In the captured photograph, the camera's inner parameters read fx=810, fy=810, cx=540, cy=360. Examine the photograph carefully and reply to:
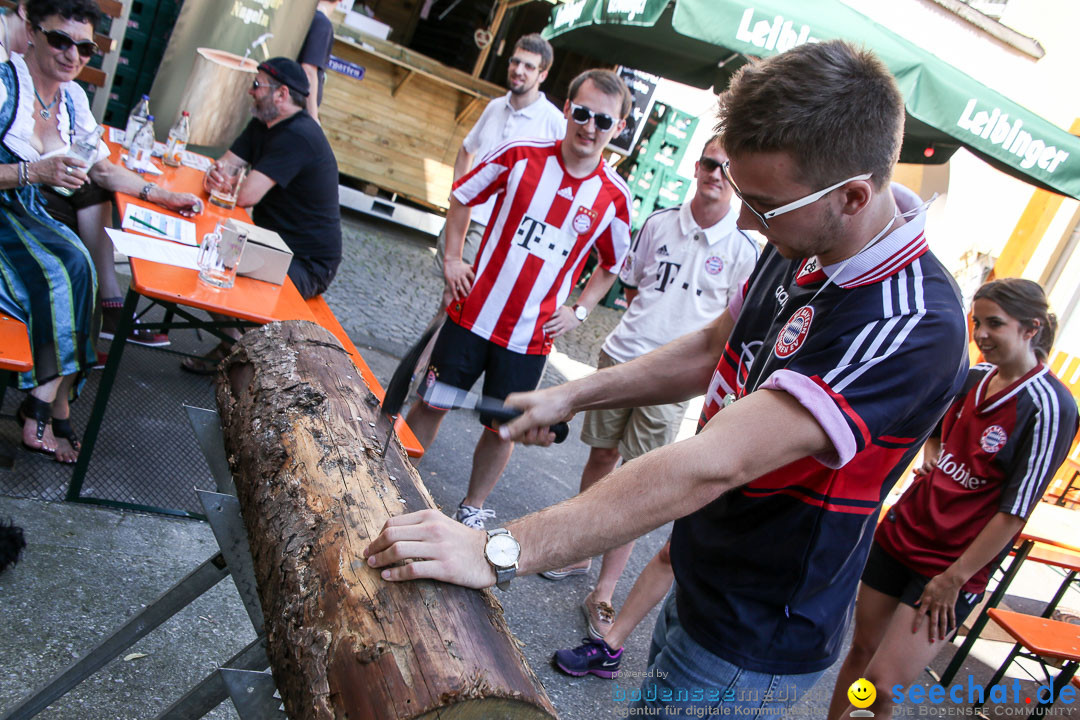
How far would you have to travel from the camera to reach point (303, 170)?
4.46 metres

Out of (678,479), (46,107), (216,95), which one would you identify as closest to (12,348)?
(46,107)

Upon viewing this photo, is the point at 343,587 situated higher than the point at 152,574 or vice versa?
the point at 343,587

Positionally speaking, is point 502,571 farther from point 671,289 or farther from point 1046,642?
point 1046,642

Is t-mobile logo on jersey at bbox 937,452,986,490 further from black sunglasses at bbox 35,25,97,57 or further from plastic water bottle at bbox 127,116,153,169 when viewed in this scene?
plastic water bottle at bbox 127,116,153,169

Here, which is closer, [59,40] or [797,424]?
[797,424]

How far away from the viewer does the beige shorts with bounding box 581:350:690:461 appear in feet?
12.8

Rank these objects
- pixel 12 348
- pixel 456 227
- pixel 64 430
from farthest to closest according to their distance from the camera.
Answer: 1. pixel 456 227
2. pixel 64 430
3. pixel 12 348

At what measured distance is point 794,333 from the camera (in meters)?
1.69

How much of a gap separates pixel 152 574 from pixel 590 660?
181 centimetres

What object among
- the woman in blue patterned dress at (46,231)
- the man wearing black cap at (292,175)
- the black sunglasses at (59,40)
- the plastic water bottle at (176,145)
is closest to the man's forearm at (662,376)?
the woman in blue patterned dress at (46,231)

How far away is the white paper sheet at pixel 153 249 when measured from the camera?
328 cm

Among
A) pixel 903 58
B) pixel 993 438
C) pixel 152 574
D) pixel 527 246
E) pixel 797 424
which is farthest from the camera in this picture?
pixel 903 58

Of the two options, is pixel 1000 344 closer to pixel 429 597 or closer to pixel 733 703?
pixel 733 703

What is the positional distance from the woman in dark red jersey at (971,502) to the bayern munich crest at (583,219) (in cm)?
172
